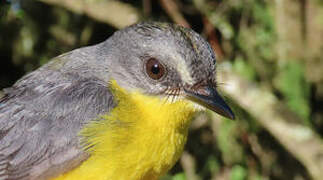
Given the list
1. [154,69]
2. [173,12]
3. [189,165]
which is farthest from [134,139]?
[173,12]

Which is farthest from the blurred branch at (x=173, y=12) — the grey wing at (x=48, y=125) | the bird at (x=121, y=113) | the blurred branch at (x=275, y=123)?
the grey wing at (x=48, y=125)

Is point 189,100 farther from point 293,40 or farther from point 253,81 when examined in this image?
point 293,40

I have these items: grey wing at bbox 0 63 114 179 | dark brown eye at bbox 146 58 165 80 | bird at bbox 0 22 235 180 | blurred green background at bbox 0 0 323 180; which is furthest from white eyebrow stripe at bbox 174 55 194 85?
blurred green background at bbox 0 0 323 180

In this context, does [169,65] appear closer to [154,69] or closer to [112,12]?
[154,69]

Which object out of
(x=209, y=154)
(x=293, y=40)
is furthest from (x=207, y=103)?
(x=293, y=40)

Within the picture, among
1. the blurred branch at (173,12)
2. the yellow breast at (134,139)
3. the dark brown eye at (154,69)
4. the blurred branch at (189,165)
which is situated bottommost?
the yellow breast at (134,139)

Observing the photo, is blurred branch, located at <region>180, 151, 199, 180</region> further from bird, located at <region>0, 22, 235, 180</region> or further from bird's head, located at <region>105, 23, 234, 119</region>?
bird's head, located at <region>105, 23, 234, 119</region>

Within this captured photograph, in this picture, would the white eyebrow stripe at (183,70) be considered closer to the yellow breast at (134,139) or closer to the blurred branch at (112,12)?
the yellow breast at (134,139)
